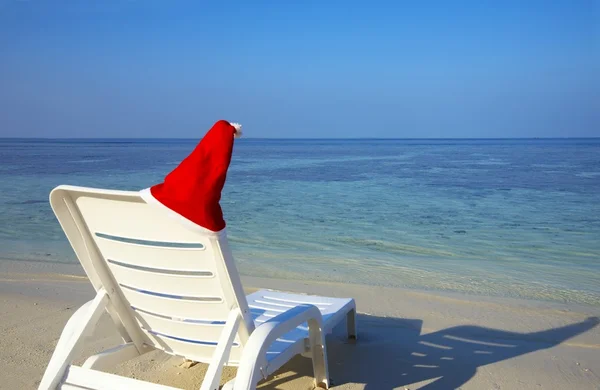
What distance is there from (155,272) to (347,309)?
1.65 meters

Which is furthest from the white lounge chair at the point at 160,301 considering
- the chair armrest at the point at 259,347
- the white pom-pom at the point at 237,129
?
the white pom-pom at the point at 237,129

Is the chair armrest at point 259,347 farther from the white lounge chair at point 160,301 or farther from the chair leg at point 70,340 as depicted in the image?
the chair leg at point 70,340

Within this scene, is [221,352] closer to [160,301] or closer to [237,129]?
[160,301]

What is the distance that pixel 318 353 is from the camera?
11.1 feet

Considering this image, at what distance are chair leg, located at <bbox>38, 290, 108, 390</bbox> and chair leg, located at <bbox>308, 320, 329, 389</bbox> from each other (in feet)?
3.73

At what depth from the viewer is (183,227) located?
8.07 feet

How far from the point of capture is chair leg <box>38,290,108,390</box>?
286 centimetres

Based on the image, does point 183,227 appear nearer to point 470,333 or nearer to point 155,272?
point 155,272

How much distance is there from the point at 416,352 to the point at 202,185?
8.21 ft

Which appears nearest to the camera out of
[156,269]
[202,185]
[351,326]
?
[202,185]

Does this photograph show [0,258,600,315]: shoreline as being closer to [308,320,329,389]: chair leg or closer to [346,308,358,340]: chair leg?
[346,308,358,340]: chair leg

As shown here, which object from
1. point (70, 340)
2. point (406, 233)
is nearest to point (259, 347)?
point (70, 340)

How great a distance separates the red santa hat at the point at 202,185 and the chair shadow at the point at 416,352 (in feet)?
5.33

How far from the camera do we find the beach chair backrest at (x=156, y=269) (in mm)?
2564
